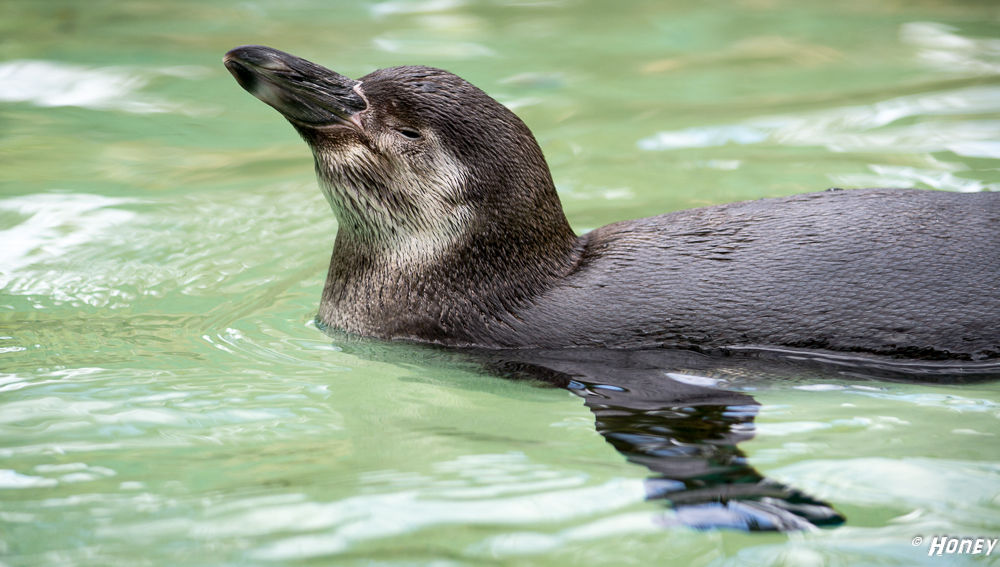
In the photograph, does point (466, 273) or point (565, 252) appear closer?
point (466, 273)

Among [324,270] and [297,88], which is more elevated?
[297,88]

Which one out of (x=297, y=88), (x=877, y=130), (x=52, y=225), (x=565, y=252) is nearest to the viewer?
(x=297, y=88)

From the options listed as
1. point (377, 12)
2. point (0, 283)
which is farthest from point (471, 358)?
point (377, 12)

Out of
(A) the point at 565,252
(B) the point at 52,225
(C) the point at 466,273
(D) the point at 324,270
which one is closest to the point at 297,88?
(C) the point at 466,273

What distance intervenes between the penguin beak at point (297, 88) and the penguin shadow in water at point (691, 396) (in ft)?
3.17

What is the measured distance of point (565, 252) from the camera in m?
4.12

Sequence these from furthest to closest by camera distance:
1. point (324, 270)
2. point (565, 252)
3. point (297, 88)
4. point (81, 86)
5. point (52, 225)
A: point (81, 86) < point (52, 225) < point (324, 270) < point (565, 252) < point (297, 88)

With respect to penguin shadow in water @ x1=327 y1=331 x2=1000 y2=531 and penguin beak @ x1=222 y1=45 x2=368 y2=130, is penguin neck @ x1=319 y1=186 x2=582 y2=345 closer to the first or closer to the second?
penguin shadow in water @ x1=327 y1=331 x2=1000 y2=531

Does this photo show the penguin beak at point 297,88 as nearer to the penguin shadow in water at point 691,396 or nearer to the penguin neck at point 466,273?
the penguin neck at point 466,273

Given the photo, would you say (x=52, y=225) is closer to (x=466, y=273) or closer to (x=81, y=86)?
(x=81, y=86)

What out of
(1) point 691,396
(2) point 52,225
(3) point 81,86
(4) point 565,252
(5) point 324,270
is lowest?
(1) point 691,396

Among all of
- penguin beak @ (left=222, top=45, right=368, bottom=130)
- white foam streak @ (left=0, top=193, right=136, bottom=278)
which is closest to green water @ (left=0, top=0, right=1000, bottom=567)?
white foam streak @ (left=0, top=193, right=136, bottom=278)

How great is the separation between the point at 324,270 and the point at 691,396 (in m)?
2.38

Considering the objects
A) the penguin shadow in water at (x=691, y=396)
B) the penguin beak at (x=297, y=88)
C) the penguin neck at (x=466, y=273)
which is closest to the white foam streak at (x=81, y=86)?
the penguin beak at (x=297, y=88)
